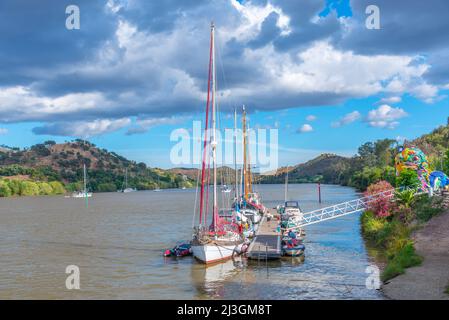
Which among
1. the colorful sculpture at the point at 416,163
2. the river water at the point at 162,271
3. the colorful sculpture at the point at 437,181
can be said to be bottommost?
the river water at the point at 162,271

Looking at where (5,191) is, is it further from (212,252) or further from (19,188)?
(212,252)

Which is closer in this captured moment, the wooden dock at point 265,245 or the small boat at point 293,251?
the wooden dock at point 265,245

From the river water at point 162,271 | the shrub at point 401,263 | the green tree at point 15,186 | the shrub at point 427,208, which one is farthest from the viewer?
the green tree at point 15,186

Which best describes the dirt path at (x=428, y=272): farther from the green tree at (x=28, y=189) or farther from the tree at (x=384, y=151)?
the green tree at (x=28, y=189)

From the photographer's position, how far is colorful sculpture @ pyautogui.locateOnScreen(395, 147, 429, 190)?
4906 centimetres

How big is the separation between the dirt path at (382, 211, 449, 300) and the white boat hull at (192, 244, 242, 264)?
43.2 ft

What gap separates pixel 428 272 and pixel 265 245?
629 inches

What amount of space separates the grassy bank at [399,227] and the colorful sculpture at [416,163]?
4158 millimetres

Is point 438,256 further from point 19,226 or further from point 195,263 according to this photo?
point 19,226

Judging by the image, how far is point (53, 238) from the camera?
57125mm

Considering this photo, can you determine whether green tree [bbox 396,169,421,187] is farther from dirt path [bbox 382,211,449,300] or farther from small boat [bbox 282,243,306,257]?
small boat [bbox 282,243,306,257]


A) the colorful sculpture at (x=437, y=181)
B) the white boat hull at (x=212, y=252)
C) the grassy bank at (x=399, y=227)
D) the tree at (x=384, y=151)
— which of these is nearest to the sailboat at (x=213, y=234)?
the white boat hull at (x=212, y=252)

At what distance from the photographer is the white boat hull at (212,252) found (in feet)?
118
